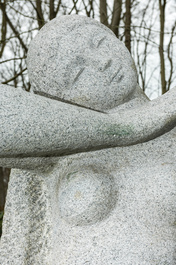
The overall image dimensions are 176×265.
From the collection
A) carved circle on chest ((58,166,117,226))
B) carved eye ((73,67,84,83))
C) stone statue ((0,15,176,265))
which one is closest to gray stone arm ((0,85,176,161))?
stone statue ((0,15,176,265))

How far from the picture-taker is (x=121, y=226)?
1.27m

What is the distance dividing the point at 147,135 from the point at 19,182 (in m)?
0.64

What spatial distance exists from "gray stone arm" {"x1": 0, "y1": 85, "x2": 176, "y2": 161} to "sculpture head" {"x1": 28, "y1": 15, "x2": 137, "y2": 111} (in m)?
0.14

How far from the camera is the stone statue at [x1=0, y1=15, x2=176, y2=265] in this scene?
1211mm

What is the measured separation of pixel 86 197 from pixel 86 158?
0.67 feet

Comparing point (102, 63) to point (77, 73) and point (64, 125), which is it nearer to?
point (77, 73)

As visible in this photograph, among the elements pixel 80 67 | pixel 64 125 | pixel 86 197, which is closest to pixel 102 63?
pixel 80 67

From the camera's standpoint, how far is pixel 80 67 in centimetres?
149

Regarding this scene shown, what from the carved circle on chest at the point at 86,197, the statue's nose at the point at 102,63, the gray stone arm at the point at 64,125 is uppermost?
the statue's nose at the point at 102,63

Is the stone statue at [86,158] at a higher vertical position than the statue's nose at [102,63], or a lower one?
lower

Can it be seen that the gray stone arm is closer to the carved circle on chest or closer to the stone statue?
the stone statue

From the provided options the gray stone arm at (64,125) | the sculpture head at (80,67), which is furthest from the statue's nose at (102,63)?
the gray stone arm at (64,125)

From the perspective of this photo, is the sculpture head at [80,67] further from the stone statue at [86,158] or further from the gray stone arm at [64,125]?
Answer: the gray stone arm at [64,125]

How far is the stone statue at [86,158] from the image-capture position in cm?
121
